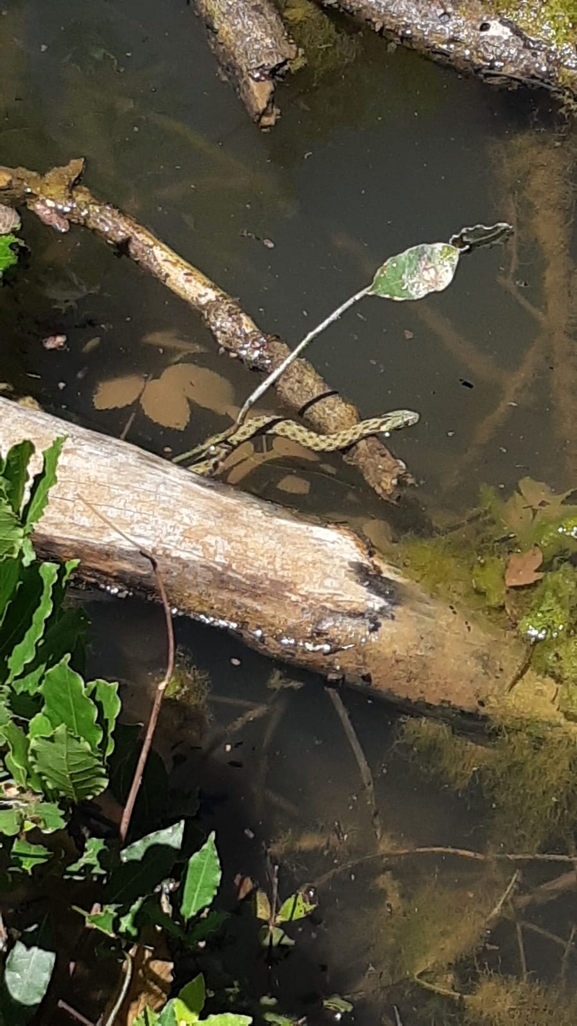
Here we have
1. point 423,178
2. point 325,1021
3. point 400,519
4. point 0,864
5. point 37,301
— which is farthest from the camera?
point 423,178

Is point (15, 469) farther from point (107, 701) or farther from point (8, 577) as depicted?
point (107, 701)

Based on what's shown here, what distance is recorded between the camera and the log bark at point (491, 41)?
15.0 ft

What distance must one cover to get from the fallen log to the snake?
42cm

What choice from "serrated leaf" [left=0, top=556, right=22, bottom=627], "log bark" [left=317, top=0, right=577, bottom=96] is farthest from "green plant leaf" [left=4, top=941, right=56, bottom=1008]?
"log bark" [left=317, top=0, right=577, bottom=96]

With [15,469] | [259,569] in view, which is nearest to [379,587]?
[259,569]

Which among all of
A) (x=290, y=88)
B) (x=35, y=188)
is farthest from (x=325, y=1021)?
(x=290, y=88)

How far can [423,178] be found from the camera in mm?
4320

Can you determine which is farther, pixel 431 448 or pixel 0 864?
pixel 431 448

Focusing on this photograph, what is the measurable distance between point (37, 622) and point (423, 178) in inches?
132

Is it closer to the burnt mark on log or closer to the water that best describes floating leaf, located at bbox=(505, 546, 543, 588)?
the water

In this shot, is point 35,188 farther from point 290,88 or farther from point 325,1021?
point 325,1021

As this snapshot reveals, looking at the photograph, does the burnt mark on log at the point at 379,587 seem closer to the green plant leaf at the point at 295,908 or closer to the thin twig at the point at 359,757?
the thin twig at the point at 359,757

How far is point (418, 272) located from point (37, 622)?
1.76m

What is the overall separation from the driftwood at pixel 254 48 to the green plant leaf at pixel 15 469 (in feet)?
10.9
